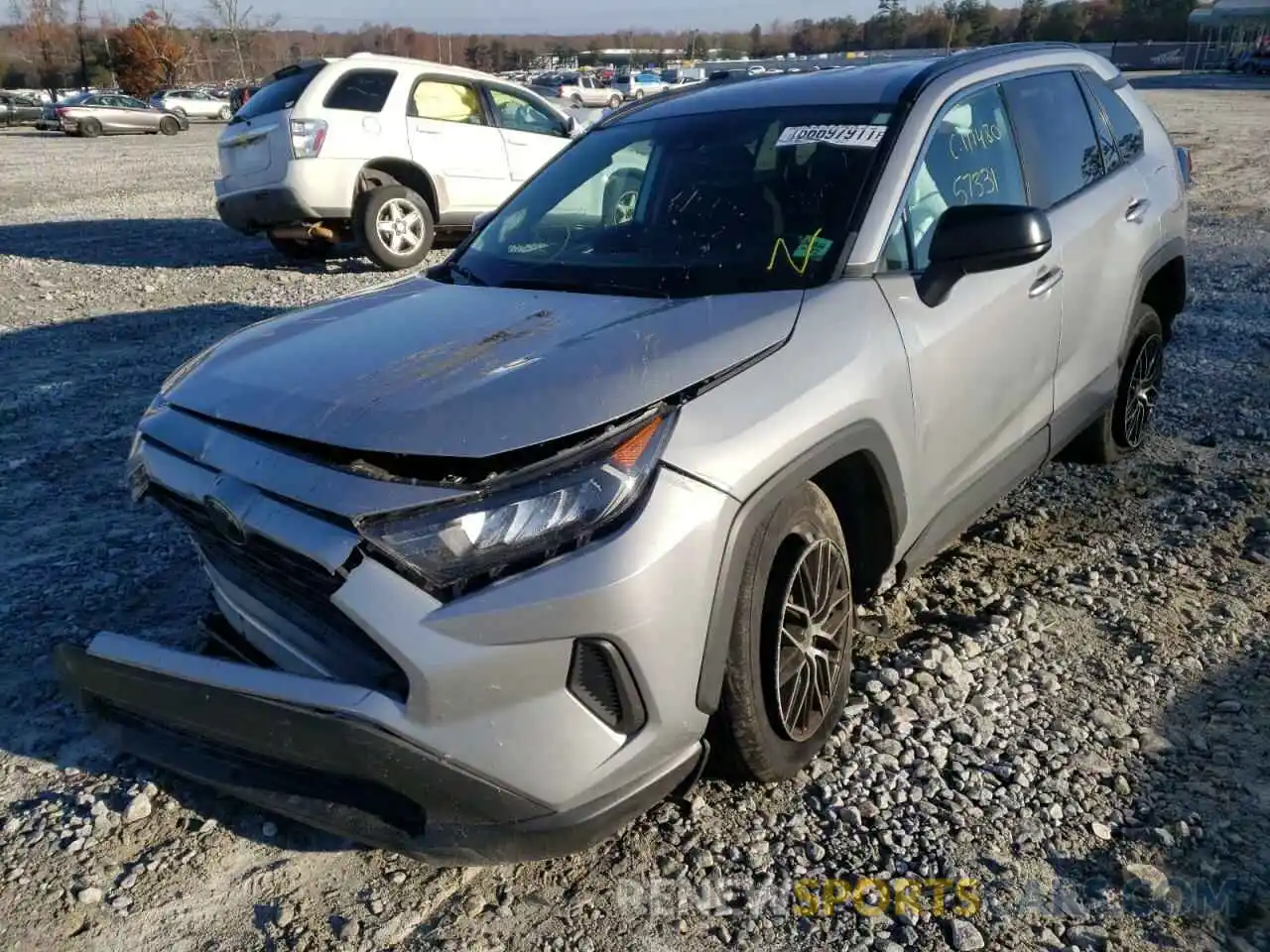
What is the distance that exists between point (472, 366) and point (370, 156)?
7713 mm

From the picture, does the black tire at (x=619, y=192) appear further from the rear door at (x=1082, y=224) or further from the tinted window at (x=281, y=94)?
the tinted window at (x=281, y=94)

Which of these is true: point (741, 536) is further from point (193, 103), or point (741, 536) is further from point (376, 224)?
point (193, 103)

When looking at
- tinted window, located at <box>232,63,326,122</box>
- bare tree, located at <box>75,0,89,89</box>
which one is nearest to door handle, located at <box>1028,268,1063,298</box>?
tinted window, located at <box>232,63,326,122</box>

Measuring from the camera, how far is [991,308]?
323 cm

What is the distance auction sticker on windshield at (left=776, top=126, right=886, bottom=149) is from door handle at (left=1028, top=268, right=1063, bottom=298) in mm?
751

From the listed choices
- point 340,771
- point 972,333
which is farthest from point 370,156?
point 340,771

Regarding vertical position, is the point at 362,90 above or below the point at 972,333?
above

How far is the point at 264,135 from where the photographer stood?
945 cm

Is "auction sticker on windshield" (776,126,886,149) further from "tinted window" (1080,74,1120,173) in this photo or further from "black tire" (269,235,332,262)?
"black tire" (269,235,332,262)

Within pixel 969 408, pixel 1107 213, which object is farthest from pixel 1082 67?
pixel 969 408

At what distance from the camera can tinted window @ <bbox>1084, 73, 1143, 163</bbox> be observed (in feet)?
14.4

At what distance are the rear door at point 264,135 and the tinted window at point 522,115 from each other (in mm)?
1723

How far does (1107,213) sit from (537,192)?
216 centimetres

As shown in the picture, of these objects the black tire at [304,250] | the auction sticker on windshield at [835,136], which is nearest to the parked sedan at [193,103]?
the black tire at [304,250]
